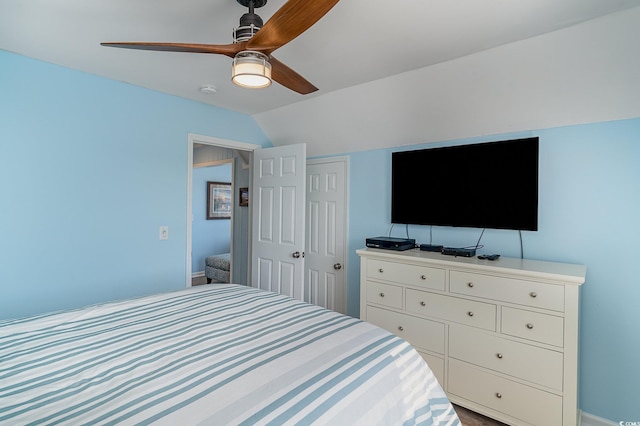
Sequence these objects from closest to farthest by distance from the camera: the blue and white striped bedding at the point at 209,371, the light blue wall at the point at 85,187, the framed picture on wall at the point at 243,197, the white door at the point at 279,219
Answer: the blue and white striped bedding at the point at 209,371, the light blue wall at the point at 85,187, the white door at the point at 279,219, the framed picture on wall at the point at 243,197

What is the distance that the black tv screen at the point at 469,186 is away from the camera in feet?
7.03

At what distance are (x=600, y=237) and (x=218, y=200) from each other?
575 cm

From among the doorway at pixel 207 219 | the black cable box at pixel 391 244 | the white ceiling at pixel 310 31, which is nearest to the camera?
the white ceiling at pixel 310 31

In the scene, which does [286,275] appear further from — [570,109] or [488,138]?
[570,109]

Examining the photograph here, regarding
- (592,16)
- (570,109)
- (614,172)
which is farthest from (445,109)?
(614,172)

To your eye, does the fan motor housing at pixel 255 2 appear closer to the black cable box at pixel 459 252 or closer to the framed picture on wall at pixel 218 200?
the black cable box at pixel 459 252

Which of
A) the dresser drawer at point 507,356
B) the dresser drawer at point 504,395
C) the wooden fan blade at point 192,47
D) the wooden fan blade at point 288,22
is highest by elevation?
the wooden fan blade at point 192,47

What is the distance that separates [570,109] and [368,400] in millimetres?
2117

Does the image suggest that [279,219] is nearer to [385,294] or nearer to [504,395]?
[385,294]

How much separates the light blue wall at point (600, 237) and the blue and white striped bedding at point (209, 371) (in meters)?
1.37

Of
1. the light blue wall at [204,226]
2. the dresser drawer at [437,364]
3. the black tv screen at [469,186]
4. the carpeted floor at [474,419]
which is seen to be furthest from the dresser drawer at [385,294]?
the light blue wall at [204,226]

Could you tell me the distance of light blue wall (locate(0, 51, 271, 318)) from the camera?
2.14m

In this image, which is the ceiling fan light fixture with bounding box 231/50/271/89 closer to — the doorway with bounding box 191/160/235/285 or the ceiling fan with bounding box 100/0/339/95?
the ceiling fan with bounding box 100/0/339/95

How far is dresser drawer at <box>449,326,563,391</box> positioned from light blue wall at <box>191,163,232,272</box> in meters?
5.03
